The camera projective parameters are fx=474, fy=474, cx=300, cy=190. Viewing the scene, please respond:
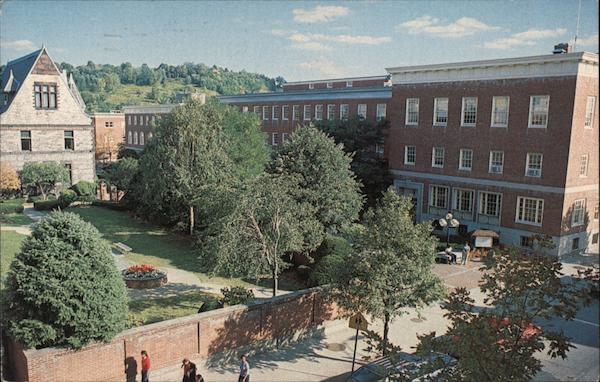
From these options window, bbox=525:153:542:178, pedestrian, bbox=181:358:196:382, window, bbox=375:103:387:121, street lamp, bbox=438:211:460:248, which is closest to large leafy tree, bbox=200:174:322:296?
pedestrian, bbox=181:358:196:382

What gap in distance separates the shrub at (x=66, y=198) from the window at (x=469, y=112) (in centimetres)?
2598

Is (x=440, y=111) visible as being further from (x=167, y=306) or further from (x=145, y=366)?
(x=145, y=366)

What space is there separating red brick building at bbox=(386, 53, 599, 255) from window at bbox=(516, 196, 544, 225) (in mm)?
55

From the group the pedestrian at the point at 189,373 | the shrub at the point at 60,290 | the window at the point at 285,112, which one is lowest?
the pedestrian at the point at 189,373

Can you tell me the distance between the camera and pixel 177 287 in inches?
715

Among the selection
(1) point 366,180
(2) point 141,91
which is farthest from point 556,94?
(2) point 141,91

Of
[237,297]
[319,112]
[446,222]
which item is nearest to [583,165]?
[446,222]

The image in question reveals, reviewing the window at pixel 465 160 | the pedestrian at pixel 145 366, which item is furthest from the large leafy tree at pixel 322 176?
the window at pixel 465 160

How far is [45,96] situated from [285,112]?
69.2 feet

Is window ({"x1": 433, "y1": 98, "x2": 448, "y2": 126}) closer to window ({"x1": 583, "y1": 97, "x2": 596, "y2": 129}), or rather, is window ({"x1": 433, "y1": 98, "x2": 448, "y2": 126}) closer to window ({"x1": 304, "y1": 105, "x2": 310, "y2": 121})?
window ({"x1": 583, "y1": 97, "x2": 596, "y2": 129})

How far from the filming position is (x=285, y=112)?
1833 inches

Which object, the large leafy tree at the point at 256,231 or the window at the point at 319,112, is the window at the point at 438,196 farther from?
the large leafy tree at the point at 256,231

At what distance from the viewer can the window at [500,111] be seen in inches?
1045

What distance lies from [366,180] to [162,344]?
21793 millimetres
